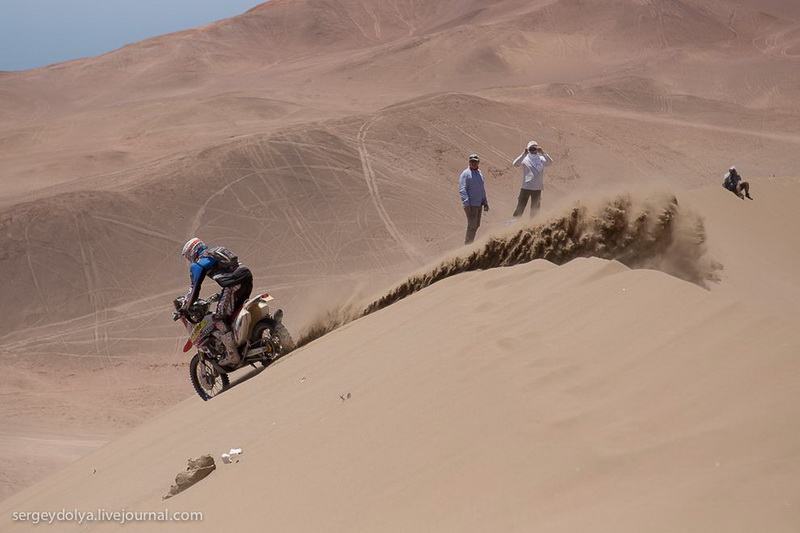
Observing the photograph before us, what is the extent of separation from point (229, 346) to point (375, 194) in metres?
11.0

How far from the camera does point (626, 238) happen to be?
666cm

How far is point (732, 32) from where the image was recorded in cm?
4491

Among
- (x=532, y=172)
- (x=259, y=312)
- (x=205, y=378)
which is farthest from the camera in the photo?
(x=532, y=172)

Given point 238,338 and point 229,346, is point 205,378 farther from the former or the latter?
point 238,338

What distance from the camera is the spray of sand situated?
6613 millimetres

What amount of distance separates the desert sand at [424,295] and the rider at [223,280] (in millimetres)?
500

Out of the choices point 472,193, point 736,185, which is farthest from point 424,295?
point 736,185

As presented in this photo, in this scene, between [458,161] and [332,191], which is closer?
[332,191]

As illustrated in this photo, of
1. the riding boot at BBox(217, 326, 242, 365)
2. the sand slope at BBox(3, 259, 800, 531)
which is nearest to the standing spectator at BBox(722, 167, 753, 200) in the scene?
the riding boot at BBox(217, 326, 242, 365)

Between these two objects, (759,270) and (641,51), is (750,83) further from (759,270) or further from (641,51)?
(759,270)

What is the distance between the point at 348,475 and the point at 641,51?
42.3 m

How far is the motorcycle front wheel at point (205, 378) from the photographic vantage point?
8093mm

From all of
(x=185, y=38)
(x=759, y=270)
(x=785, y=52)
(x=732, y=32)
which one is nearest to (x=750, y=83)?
(x=785, y=52)

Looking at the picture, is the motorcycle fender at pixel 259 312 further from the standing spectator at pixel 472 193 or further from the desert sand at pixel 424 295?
the standing spectator at pixel 472 193
